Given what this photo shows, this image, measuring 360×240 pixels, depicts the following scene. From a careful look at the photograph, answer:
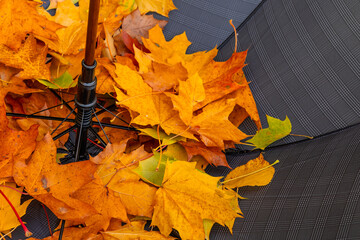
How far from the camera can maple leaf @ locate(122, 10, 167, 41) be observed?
110 cm

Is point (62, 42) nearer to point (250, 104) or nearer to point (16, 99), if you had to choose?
point (16, 99)

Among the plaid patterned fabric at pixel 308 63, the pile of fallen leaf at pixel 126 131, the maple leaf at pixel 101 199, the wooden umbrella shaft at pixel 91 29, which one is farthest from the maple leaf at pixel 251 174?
the wooden umbrella shaft at pixel 91 29

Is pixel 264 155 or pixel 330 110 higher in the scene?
pixel 330 110

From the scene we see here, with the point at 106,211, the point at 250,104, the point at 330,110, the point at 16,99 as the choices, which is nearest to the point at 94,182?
the point at 106,211

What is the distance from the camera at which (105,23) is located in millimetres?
1054

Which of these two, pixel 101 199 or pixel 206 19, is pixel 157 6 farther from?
pixel 101 199

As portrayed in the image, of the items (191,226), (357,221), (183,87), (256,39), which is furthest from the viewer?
(256,39)

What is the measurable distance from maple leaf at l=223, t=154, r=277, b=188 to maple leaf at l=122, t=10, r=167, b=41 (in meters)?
0.48

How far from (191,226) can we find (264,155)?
0.29 metres

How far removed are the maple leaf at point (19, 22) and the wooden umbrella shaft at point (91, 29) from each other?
12.9 inches

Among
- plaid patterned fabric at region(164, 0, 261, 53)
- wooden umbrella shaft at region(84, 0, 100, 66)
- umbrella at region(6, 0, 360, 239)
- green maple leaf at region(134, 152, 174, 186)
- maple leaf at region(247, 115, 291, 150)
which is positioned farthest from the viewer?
plaid patterned fabric at region(164, 0, 261, 53)

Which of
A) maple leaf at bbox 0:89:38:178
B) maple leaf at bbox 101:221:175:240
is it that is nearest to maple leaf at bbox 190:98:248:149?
maple leaf at bbox 101:221:175:240

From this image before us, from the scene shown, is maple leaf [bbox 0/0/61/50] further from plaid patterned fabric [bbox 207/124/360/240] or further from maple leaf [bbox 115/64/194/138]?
plaid patterned fabric [bbox 207/124/360/240]

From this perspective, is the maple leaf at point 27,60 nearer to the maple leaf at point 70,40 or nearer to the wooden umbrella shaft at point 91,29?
the maple leaf at point 70,40
